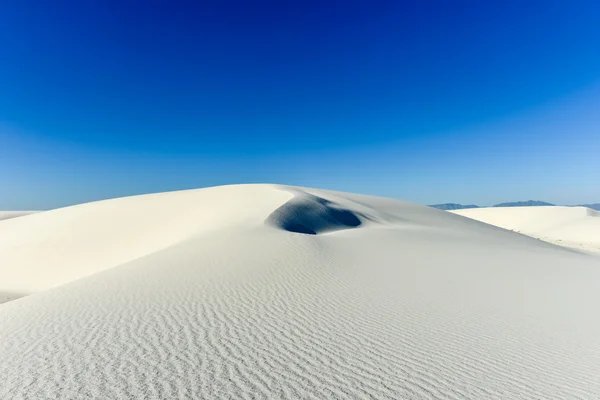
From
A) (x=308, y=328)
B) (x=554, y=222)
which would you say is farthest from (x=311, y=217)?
(x=554, y=222)

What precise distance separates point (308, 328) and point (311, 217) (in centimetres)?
1574

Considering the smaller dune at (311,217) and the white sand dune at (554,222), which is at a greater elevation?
the smaller dune at (311,217)

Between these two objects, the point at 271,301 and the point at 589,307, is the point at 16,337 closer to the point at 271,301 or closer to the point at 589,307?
the point at 271,301

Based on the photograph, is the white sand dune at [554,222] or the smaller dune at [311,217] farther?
the white sand dune at [554,222]

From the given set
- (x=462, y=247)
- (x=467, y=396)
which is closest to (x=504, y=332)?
(x=467, y=396)

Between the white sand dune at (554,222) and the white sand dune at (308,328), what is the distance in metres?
36.0

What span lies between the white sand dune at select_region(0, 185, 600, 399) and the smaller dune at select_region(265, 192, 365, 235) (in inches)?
213

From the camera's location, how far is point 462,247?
1492 cm

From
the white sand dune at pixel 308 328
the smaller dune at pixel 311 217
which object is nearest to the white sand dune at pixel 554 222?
the smaller dune at pixel 311 217

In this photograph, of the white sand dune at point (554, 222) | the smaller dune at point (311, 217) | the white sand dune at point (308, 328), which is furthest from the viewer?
the white sand dune at point (554, 222)

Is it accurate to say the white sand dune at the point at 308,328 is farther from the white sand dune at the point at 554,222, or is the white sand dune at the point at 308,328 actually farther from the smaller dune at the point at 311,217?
the white sand dune at the point at 554,222

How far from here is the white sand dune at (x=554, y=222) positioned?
4322 cm

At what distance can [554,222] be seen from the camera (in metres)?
59.0

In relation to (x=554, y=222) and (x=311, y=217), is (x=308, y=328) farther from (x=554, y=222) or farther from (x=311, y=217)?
(x=554, y=222)
